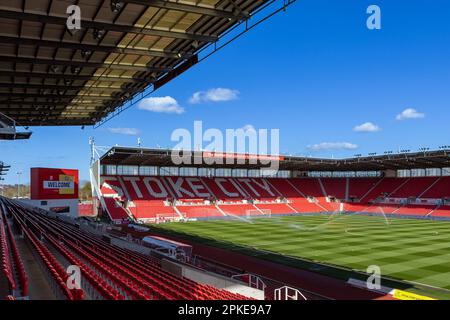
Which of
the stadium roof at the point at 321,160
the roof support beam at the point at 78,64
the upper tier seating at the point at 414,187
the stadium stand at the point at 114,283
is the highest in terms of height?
the roof support beam at the point at 78,64

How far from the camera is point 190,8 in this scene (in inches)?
465

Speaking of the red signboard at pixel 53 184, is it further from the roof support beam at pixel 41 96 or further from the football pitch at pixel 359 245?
the roof support beam at pixel 41 96

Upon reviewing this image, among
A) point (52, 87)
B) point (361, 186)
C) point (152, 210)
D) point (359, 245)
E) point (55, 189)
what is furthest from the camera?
point (361, 186)

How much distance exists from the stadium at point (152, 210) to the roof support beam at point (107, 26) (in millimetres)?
41

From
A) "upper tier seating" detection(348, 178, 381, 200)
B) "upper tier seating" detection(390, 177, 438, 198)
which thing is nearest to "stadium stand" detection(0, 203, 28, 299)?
"upper tier seating" detection(390, 177, 438, 198)

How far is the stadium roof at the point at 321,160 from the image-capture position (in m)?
45.3

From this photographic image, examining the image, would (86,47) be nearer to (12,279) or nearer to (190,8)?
(190,8)

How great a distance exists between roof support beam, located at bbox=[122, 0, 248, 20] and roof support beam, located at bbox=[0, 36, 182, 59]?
143 inches

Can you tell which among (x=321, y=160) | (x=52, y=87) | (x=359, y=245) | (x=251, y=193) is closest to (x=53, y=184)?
(x=52, y=87)

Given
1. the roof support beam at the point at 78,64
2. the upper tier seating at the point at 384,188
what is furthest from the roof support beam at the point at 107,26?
the upper tier seating at the point at 384,188

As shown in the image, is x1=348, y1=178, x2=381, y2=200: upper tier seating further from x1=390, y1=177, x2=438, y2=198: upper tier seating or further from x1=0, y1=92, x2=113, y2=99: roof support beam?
x1=0, y1=92, x2=113, y2=99: roof support beam

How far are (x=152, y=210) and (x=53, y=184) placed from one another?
13.0 meters
